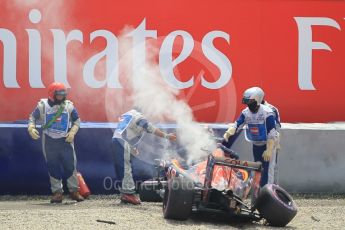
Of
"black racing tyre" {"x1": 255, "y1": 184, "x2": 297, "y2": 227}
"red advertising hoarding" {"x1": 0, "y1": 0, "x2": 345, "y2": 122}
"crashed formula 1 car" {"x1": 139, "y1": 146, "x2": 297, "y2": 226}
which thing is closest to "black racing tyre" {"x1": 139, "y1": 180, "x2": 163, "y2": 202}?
"crashed formula 1 car" {"x1": 139, "y1": 146, "x2": 297, "y2": 226}

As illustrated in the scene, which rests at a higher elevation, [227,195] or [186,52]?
[186,52]

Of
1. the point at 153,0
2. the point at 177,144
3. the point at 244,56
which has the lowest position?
the point at 177,144

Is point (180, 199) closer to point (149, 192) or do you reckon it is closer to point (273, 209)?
point (273, 209)

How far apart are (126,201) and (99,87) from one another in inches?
114

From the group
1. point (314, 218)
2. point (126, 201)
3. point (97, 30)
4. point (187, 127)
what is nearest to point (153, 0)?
point (97, 30)

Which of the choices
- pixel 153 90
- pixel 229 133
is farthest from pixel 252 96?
pixel 153 90

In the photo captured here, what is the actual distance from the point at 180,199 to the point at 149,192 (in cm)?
201

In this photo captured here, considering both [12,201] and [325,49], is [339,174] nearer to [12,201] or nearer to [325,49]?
[325,49]

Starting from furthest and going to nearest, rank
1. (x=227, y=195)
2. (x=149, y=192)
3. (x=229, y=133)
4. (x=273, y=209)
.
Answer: (x=229, y=133) → (x=149, y=192) → (x=273, y=209) → (x=227, y=195)

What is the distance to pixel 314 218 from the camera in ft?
34.9

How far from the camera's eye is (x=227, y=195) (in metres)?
9.80

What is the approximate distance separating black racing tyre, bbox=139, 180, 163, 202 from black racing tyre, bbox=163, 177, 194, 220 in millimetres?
1761

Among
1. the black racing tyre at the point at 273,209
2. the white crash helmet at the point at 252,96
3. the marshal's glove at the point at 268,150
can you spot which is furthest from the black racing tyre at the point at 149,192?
the black racing tyre at the point at 273,209

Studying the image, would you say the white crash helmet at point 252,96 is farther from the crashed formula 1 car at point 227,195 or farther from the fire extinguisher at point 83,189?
the fire extinguisher at point 83,189
